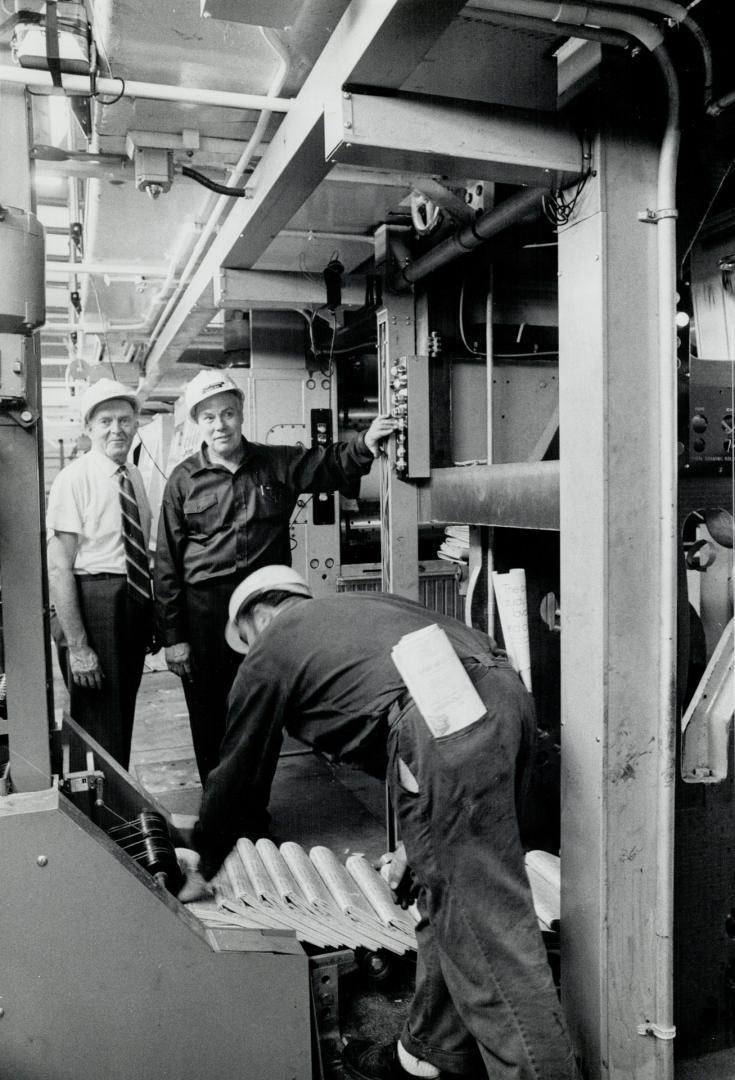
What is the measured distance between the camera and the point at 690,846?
202 cm

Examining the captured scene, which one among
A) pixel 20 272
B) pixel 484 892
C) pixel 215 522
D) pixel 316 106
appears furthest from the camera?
pixel 215 522

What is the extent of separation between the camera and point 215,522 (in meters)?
3.45

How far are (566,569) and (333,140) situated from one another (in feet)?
3.38

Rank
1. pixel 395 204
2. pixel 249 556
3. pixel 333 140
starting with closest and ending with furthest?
pixel 333 140, pixel 395 204, pixel 249 556

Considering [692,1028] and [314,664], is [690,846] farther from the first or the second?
[314,664]

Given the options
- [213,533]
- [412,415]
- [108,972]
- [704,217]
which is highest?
[704,217]

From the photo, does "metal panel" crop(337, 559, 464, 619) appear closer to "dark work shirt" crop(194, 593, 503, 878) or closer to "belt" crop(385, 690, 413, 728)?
"dark work shirt" crop(194, 593, 503, 878)

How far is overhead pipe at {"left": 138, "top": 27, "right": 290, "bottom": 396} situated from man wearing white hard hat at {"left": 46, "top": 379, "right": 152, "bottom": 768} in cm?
69

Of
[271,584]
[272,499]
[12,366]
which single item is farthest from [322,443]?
[12,366]

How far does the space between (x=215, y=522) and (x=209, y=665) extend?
59cm

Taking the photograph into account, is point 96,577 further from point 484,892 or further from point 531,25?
point 531,25

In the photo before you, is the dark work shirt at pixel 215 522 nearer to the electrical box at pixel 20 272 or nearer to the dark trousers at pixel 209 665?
the dark trousers at pixel 209 665

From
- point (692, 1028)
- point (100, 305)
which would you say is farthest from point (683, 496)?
point (100, 305)

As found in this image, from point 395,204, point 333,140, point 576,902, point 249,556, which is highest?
point 395,204
